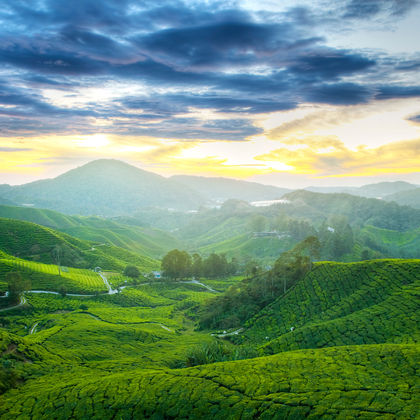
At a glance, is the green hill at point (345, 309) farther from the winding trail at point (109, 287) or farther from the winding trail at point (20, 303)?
the winding trail at point (109, 287)

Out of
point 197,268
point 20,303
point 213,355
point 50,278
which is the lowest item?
point 197,268

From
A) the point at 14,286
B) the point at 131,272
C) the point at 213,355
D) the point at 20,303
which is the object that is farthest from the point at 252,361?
the point at 131,272

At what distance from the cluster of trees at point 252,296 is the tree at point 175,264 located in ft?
146

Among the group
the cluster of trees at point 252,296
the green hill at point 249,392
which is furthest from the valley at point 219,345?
the cluster of trees at point 252,296

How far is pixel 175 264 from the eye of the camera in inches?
4643

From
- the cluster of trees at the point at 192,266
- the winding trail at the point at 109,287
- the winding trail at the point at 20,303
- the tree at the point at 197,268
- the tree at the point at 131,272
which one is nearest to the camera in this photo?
the winding trail at the point at 20,303

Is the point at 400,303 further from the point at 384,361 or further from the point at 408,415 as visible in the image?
the point at 408,415

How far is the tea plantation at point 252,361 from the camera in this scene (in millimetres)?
22797

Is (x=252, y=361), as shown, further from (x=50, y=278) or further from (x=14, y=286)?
(x=50, y=278)

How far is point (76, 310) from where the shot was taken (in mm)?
71062

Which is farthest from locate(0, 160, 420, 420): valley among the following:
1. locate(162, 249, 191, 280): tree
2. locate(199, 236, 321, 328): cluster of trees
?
locate(162, 249, 191, 280): tree

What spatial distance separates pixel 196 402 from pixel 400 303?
37306mm

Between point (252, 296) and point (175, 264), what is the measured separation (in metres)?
54.1

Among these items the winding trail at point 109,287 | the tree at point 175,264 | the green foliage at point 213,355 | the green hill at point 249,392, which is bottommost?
the winding trail at point 109,287
